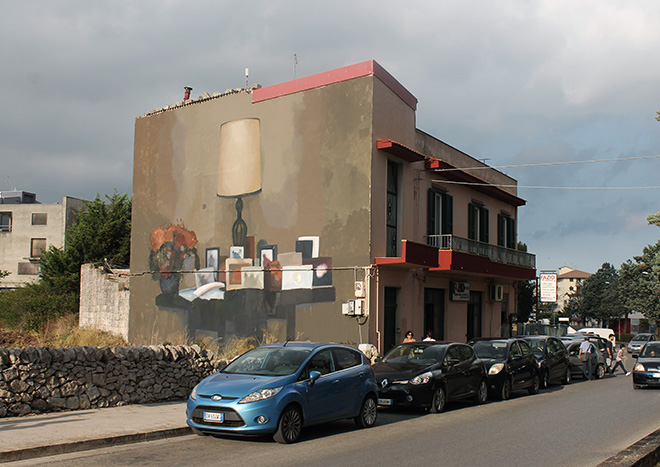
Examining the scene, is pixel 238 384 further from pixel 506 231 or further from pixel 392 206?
pixel 506 231

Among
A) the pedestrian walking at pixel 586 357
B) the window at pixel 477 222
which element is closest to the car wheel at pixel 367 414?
the pedestrian walking at pixel 586 357

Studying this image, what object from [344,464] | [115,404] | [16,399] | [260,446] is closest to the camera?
[344,464]

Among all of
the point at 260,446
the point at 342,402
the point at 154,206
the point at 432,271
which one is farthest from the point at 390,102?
the point at 260,446

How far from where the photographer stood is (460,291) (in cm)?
2881

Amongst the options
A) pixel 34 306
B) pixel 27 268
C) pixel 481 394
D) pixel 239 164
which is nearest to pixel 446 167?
pixel 239 164

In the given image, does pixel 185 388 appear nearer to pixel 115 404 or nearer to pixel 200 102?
pixel 115 404

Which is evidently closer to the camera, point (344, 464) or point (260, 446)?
point (344, 464)

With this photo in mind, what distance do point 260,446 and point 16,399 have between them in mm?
4519

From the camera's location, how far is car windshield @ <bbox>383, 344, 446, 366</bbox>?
15352 mm

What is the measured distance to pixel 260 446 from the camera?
1028 centimetres

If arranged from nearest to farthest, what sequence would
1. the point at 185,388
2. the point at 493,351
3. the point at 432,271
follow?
the point at 185,388 → the point at 493,351 → the point at 432,271

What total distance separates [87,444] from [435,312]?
760 inches

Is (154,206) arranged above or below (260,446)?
above

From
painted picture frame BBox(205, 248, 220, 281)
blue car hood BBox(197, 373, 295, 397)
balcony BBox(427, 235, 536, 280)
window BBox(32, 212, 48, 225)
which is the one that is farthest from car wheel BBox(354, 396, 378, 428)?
window BBox(32, 212, 48, 225)
